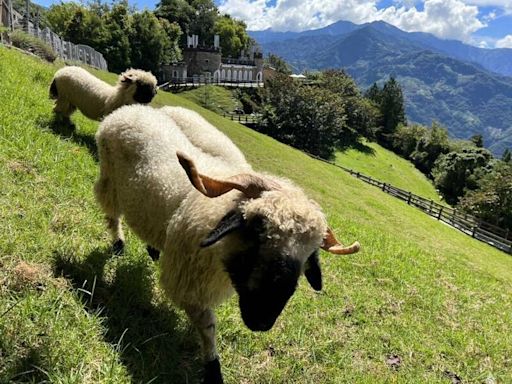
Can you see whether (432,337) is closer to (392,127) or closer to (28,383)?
(28,383)

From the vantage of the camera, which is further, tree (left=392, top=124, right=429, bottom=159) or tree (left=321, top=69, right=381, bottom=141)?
tree (left=392, top=124, right=429, bottom=159)

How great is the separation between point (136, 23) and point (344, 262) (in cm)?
7357

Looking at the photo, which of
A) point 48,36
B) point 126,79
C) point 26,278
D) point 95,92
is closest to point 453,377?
point 26,278

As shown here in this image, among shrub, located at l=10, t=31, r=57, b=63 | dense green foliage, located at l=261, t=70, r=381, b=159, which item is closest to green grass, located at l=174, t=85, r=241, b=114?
dense green foliage, located at l=261, t=70, r=381, b=159

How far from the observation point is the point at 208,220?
12.0 feet

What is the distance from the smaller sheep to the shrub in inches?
437

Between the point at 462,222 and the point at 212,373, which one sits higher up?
the point at 212,373

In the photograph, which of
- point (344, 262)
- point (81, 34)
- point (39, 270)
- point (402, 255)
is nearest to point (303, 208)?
point (39, 270)

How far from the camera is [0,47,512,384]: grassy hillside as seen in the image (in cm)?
338

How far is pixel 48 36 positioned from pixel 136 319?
2556 cm

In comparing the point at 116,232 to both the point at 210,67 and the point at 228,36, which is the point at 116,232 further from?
the point at 228,36

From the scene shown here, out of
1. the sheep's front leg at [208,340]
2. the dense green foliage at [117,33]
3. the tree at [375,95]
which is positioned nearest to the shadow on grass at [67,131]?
the sheep's front leg at [208,340]

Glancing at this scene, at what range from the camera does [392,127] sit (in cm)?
10269

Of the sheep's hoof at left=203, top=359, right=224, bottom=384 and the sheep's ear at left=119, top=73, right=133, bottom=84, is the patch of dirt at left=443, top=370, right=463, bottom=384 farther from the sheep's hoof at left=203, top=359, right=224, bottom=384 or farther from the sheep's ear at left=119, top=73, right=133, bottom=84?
the sheep's ear at left=119, top=73, right=133, bottom=84
